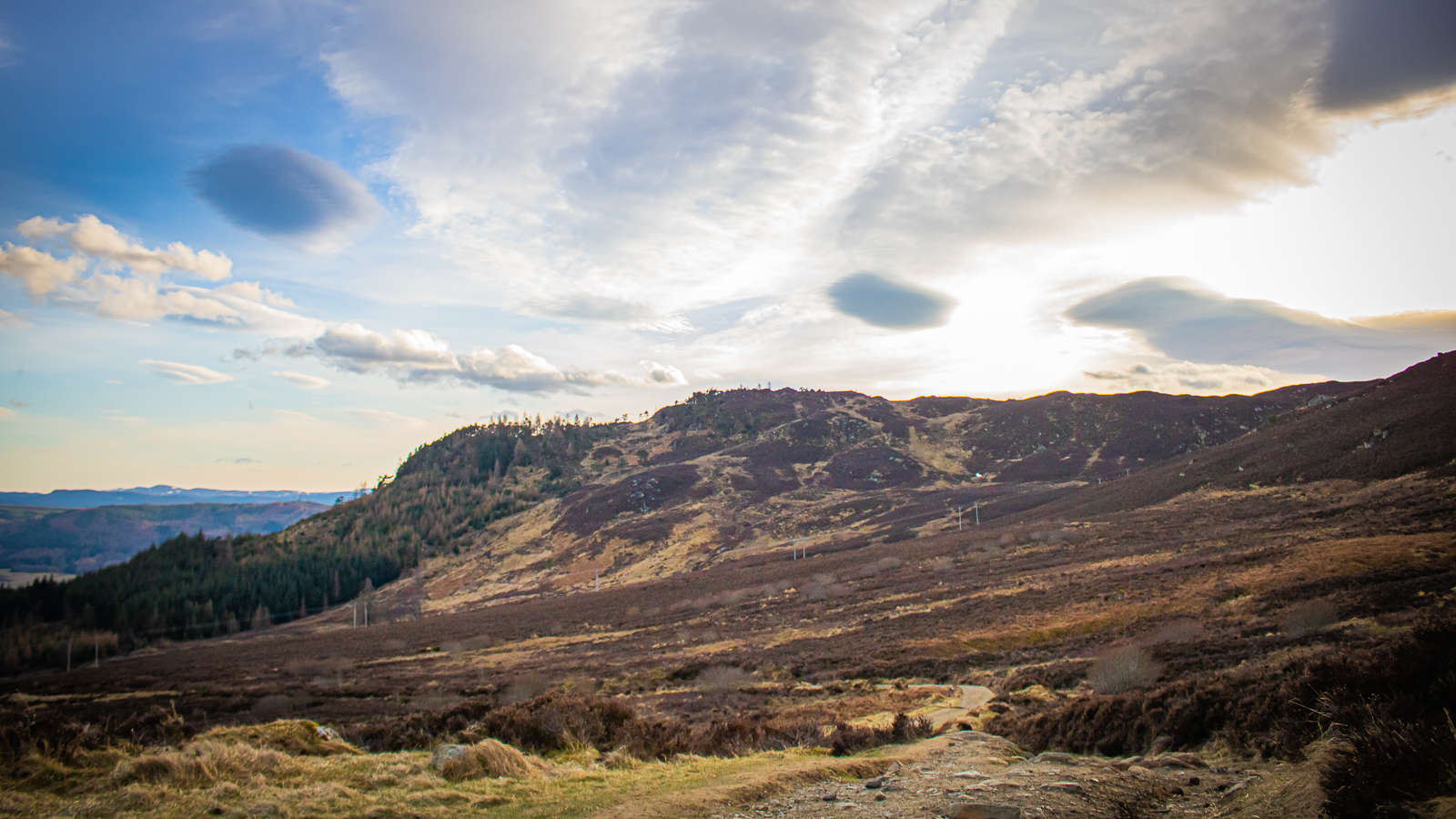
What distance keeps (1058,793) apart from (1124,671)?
11.1 metres

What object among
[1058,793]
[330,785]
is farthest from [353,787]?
[1058,793]

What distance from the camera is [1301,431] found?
5341 cm

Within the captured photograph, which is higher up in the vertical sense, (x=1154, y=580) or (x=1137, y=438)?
(x=1137, y=438)

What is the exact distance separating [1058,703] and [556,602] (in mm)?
57187

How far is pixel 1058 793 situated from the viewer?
286 inches

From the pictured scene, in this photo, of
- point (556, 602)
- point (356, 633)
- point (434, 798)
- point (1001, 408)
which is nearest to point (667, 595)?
point (556, 602)

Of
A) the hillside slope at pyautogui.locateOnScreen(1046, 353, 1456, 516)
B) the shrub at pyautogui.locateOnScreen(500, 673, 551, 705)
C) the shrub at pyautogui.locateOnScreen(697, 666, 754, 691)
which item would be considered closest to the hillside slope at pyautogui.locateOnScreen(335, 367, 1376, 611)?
the hillside slope at pyautogui.locateOnScreen(1046, 353, 1456, 516)

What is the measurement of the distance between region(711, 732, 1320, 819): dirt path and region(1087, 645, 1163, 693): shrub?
25.4 ft

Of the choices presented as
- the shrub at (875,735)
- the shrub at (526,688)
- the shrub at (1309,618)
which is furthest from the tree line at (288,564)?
the shrub at (1309,618)

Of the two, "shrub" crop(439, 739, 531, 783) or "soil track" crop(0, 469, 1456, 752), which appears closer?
"shrub" crop(439, 739, 531, 783)

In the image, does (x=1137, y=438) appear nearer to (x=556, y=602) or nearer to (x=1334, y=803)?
(x=556, y=602)

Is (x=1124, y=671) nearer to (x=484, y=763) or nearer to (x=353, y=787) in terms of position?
(x=484, y=763)

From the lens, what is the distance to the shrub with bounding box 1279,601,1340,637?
663 inches

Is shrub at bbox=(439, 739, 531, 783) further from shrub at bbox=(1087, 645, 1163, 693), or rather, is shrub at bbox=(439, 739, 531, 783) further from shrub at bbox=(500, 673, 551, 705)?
shrub at bbox=(500, 673, 551, 705)
